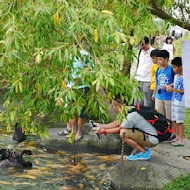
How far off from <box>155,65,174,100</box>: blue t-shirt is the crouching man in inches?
63.5

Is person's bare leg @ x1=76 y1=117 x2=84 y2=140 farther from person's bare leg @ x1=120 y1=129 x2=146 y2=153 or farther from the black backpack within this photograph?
the black backpack

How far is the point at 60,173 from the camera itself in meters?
7.43

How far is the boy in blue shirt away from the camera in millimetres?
8234

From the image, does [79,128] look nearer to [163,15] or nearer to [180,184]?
[180,184]

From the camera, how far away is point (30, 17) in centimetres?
386

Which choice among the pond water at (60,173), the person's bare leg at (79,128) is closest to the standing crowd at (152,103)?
the pond water at (60,173)

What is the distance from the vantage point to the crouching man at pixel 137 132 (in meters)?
6.73

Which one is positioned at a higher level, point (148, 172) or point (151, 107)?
point (151, 107)

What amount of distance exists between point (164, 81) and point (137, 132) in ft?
5.53

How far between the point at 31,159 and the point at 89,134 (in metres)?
1.19

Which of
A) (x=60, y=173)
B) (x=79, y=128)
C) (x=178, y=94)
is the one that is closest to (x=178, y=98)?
(x=178, y=94)

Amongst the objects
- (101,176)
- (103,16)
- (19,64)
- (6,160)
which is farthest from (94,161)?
(103,16)

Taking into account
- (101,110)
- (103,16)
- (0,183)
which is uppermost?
(103,16)

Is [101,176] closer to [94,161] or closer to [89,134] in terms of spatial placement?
[94,161]
